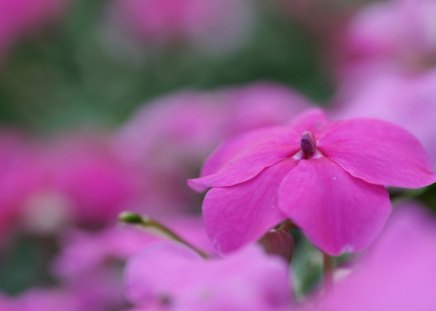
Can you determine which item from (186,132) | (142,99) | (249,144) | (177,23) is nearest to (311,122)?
(249,144)

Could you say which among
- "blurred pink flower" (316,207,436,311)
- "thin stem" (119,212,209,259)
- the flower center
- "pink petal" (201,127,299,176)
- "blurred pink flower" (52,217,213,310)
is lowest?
"blurred pink flower" (52,217,213,310)

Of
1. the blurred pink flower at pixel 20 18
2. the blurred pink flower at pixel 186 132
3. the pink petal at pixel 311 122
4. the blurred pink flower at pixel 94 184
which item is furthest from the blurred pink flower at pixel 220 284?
the blurred pink flower at pixel 20 18

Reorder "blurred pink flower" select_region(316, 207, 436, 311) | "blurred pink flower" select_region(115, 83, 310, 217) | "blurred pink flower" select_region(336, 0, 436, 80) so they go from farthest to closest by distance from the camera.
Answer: "blurred pink flower" select_region(115, 83, 310, 217), "blurred pink flower" select_region(336, 0, 436, 80), "blurred pink flower" select_region(316, 207, 436, 311)

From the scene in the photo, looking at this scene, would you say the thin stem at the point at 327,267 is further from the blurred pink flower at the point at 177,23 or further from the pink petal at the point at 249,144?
the blurred pink flower at the point at 177,23

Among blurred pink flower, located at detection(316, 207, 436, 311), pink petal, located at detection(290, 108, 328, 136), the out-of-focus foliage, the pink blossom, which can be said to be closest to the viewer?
blurred pink flower, located at detection(316, 207, 436, 311)

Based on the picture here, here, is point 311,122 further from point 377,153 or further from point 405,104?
point 405,104

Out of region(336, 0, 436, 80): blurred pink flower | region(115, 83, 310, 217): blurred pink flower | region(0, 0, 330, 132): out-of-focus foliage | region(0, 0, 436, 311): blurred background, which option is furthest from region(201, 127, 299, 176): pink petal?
region(0, 0, 330, 132): out-of-focus foliage

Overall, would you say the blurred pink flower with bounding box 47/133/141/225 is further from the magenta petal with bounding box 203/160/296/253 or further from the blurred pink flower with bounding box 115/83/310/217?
the magenta petal with bounding box 203/160/296/253

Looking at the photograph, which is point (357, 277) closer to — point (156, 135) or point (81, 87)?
point (156, 135)
